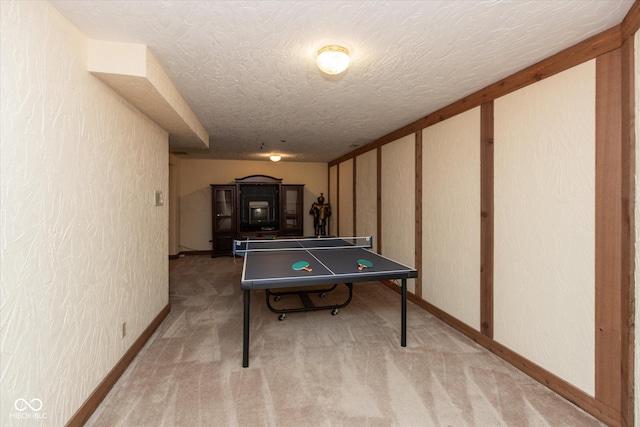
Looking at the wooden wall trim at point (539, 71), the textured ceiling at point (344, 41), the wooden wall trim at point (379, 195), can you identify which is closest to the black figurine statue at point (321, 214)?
the wooden wall trim at point (379, 195)

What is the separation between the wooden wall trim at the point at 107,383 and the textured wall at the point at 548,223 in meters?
3.08

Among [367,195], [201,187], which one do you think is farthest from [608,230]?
[201,187]

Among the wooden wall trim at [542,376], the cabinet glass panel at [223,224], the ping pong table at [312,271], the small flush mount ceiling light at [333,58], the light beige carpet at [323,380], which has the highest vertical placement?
the small flush mount ceiling light at [333,58]

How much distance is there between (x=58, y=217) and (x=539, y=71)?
3285 millimetres

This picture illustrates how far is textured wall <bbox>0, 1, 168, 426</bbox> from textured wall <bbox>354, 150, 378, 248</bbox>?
3.68 m

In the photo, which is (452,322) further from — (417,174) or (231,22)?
(231,22)

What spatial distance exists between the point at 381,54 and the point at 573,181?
5.14 ft

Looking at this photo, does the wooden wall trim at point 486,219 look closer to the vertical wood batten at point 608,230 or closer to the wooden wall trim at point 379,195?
the vertical wood batten at point 608,230

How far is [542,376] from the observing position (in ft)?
6.86

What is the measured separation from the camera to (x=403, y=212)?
412 centimetres

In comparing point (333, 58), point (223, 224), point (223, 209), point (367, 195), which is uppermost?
point (333, 58)

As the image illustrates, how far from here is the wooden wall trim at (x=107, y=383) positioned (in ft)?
5.44

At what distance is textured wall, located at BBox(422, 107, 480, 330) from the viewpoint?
2.79m

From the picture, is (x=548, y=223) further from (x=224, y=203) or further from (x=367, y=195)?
(x=224, y=203)
